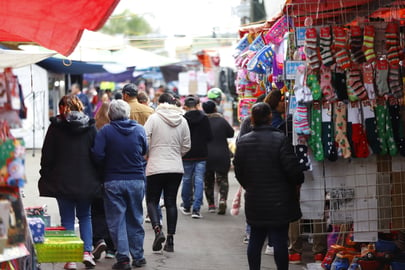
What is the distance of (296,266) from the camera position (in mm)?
9938

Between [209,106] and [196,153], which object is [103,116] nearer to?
[196,153]

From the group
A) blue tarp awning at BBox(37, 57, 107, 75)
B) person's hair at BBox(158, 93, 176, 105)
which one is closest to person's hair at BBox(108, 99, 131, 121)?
person's hair at BBox(158, 93, 176, 105)

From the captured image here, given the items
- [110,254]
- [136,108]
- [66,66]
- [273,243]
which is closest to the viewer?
[273,243]

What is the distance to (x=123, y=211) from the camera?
9508mm

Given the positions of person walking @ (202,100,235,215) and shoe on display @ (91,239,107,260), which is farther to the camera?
person walking @ (202,100,235,215)

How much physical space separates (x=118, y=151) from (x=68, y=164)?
22.5 inches

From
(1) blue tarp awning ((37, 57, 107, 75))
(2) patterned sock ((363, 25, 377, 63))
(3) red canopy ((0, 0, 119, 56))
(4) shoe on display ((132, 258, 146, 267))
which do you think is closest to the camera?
(3) red canopy ((0, 0, 119, 56))

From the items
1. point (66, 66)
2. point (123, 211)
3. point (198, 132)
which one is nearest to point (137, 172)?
point (123, 211)

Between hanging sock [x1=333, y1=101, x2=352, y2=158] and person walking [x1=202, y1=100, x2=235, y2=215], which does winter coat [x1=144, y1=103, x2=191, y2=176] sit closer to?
hanging sock [x1=333, y1=101, x2=352, y2=158]

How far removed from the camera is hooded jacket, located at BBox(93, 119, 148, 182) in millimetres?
9406

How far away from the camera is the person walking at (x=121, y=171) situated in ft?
30.9

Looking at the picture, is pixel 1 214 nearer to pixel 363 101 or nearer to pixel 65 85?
pixel 363 101

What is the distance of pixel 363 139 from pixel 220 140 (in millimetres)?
6049

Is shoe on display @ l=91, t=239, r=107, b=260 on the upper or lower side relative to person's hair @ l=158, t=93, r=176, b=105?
lower
